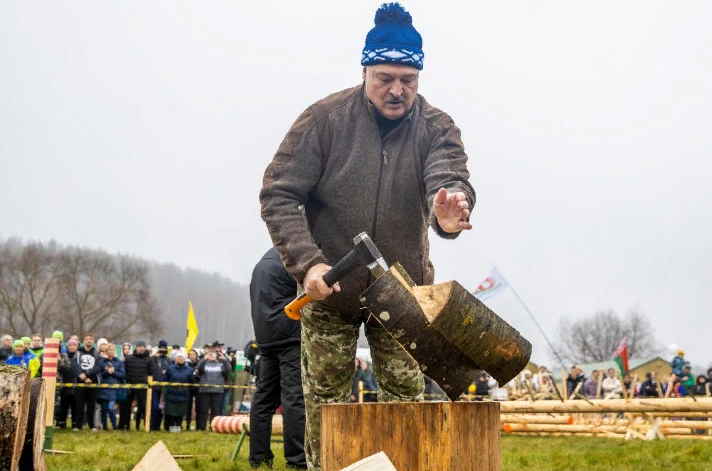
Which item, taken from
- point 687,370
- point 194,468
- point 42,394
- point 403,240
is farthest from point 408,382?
point 687,370

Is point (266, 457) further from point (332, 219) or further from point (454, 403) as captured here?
point (454, 403)

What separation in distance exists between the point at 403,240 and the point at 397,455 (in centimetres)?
111

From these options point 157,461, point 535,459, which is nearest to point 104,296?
point 535,459

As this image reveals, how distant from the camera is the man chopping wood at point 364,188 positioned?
385 cm

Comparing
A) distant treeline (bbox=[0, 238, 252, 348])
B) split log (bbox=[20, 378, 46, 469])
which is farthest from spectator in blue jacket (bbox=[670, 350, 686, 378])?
distant treeline (bbox=[0, 238, 252, 348])

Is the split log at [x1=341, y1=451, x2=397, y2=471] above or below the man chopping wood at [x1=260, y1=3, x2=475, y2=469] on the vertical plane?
below

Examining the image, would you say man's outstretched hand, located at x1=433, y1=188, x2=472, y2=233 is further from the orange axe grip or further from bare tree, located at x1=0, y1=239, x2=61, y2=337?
bare tree, located at x1=0, y1=239, x2=61, y2=337

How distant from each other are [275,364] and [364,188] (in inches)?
131

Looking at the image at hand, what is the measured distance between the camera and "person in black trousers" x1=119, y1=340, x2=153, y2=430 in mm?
16438

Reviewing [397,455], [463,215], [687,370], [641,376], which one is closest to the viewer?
[397,455]

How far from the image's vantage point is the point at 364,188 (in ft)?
12.8

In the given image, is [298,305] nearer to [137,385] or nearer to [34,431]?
[34,431]

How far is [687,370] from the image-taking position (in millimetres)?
20141

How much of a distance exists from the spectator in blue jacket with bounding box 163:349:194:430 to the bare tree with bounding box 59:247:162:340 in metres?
35.8
